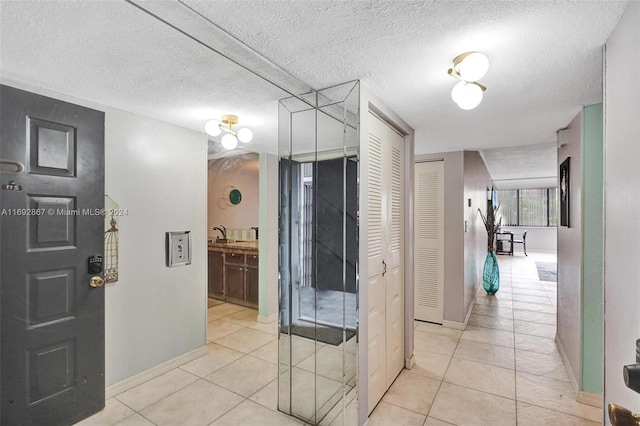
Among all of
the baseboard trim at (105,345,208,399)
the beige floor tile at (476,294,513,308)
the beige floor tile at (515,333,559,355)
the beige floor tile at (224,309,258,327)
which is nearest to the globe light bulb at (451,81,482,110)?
the beige floor tile at (224,309,258,327)

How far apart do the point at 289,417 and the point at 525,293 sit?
16.7 ft

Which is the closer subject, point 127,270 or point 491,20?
point 491,20

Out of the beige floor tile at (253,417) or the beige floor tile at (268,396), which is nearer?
the beige floor tile at (253,417)

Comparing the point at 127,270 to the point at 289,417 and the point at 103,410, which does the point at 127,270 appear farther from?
the point at 289,417

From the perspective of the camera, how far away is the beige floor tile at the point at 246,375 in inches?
75.1

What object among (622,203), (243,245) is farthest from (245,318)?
(622,203)

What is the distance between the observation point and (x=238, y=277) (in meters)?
2.58

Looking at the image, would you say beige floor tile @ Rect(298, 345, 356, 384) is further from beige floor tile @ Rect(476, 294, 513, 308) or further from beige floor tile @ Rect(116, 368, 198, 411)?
beige floor tile @ Rect(476, 294, 513, 308)

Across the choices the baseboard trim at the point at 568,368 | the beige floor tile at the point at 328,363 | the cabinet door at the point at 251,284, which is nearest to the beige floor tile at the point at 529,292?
the baseboard trim at the point at 568,368

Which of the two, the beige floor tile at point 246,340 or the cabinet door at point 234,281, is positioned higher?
the cabinet door at point 234,281

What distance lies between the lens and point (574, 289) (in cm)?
→ 239

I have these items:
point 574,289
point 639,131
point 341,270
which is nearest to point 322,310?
point 341,270

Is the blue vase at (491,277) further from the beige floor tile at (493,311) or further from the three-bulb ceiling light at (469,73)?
the three-bulb ceiling light at (469,73)

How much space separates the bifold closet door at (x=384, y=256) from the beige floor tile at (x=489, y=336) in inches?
49.3
